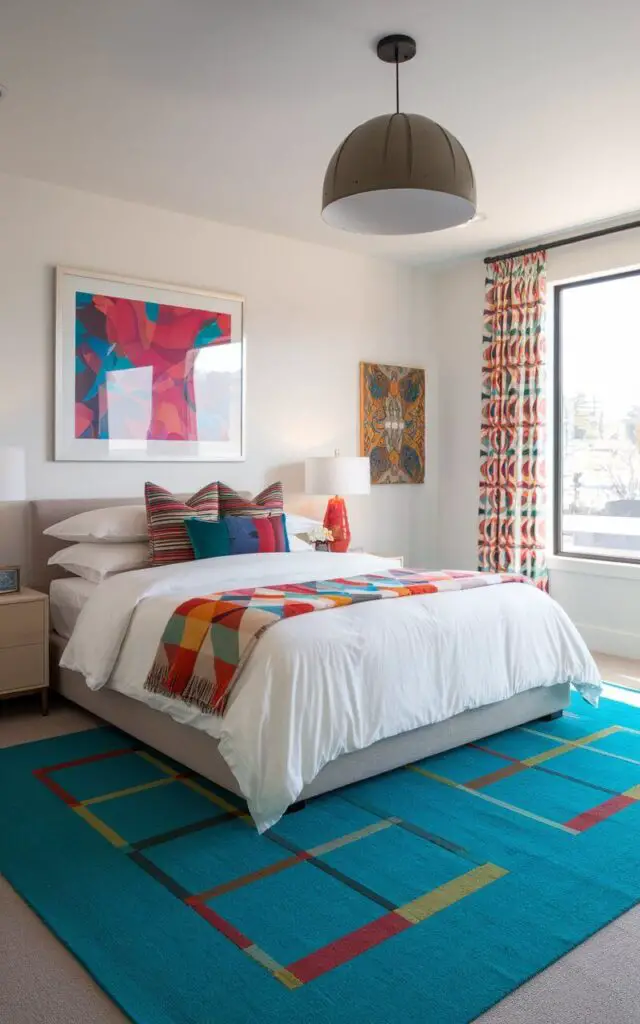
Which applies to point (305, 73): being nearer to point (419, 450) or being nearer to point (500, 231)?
point (500, 231)

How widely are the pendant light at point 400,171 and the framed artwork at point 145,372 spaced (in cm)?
201

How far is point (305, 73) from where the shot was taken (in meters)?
3.16

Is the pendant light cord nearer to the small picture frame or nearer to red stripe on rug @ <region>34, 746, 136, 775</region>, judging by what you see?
the small picture frame

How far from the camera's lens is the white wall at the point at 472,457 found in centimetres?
517

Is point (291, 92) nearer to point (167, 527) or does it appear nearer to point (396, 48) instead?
point (396, 48)

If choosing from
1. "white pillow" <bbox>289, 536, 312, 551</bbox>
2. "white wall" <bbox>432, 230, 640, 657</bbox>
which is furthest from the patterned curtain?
"white pillow" <bbox>289, 536, 312, 551</bbox>

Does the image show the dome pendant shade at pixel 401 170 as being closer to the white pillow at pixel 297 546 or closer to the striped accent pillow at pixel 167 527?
the striped accent pillow at pixel 167 527

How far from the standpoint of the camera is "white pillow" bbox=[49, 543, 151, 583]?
3.87 meters

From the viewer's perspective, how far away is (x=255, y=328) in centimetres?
522

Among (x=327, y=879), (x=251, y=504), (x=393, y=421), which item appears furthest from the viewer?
(x=393, y=421)

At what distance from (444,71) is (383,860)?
2842mm

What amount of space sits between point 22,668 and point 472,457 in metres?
3.59

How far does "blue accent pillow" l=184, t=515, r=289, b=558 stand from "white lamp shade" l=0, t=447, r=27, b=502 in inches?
31.2

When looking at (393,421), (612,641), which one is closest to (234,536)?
(393,421)
